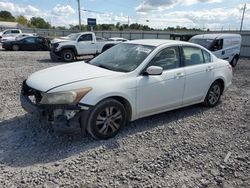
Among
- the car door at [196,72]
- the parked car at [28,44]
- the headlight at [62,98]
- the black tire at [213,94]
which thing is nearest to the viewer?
the headlight at [62,98]

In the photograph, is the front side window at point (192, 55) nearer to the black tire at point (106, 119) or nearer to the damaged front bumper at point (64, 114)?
the black tire at point (106, 119)

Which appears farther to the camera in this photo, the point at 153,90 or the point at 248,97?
the point at 248,97

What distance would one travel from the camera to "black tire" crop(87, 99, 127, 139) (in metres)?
3.56

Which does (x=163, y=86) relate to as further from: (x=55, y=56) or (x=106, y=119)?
(x=55, y=56)

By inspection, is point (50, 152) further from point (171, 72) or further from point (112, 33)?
point (112, 33)

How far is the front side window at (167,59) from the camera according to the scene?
14.0 feet

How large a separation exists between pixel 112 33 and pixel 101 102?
93.4 ft

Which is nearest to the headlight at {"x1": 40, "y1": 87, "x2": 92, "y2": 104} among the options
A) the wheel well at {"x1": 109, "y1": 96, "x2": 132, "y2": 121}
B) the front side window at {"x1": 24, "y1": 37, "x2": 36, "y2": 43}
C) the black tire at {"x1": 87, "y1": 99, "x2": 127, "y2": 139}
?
the black tire at {"x1": 87, "y1": 99, "x2": 127, "y2": 139}

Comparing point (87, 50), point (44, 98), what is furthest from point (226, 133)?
point (87, 50)

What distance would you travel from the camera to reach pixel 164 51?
4.41 metres

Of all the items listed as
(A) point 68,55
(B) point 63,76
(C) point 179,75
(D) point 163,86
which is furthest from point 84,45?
(B) point 63,76

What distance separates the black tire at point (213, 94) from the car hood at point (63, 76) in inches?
103

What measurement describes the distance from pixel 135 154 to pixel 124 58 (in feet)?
5.81

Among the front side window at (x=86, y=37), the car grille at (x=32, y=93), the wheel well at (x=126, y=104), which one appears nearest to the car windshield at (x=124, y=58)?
the wheel well at (x=126, y=104)
